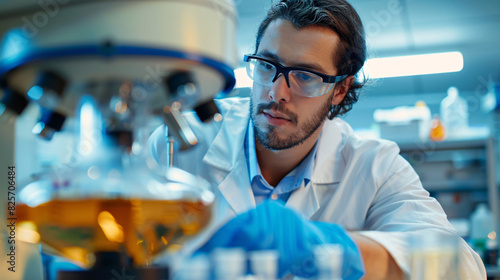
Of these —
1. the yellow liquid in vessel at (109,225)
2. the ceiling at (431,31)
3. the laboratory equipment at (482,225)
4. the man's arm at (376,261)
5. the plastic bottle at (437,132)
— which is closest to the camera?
the yellow liquid in vessel at (109,225)

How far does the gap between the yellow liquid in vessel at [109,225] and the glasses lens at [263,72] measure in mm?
1038

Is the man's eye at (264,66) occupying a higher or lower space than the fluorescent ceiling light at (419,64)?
lower

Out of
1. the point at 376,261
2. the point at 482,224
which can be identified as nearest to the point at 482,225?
the point at 482,224

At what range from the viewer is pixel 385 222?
5.06 ft

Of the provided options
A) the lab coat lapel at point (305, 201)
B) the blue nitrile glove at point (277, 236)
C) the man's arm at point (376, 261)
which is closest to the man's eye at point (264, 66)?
the lab coat lapel at point (305, 201)

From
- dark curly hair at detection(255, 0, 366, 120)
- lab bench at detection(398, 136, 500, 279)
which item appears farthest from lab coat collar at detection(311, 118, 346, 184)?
lab bench at detection(398, 136, 500, 279)

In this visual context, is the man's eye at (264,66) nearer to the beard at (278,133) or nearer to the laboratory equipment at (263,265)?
the beard at (278,133)

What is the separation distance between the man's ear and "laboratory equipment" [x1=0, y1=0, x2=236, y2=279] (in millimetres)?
1433

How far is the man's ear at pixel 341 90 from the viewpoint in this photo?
6.72ft

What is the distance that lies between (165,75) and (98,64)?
3.5 inches

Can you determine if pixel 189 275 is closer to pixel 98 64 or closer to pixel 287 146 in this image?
pixel 98 64

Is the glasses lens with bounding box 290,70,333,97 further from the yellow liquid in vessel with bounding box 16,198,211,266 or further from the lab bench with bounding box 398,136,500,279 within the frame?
the lab bench with bounding box 398,136,500,279

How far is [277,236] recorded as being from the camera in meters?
0.83

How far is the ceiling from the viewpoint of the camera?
454 centimetres
